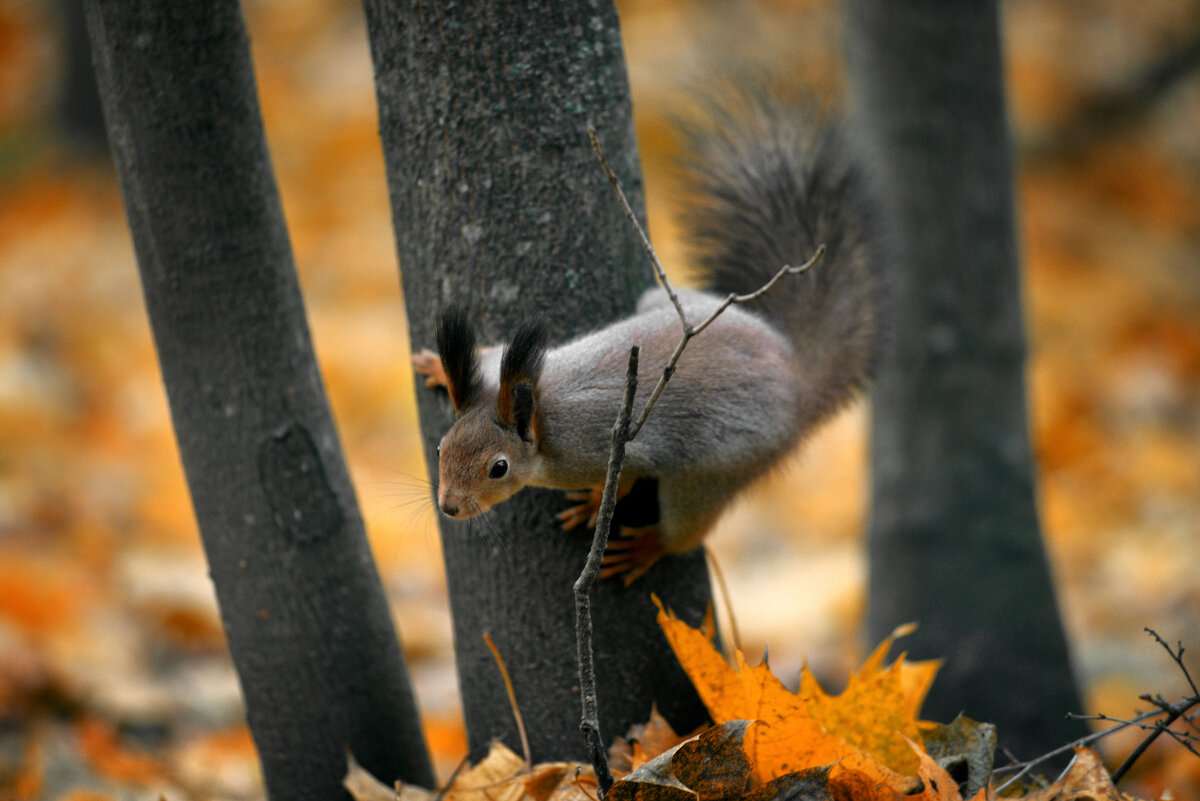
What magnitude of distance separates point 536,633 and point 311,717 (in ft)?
1.45

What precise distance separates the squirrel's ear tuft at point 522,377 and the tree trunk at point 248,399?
1.29 feet

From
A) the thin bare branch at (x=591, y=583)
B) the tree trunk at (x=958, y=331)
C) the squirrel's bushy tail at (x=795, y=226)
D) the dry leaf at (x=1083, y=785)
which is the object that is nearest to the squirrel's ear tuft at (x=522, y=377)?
the thin bare branch at (x=591, y=583)

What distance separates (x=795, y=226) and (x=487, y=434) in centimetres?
79

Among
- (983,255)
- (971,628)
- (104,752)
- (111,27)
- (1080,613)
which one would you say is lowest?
(1080,613)

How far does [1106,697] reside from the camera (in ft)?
9.67

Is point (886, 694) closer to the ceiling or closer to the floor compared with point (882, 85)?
closer to the floor

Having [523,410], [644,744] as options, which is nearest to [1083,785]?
[644,744]

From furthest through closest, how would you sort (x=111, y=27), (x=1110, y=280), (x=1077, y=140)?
(x=1077, y=140)
(x=1110, y=280)
(x=111, y=27)

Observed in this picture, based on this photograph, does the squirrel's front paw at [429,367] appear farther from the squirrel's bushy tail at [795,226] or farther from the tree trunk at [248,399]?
the squirrel's bushy tail at [795,226]

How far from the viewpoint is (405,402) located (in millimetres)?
4852

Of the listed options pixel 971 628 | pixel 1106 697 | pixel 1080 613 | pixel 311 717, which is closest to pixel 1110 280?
pixel 1080 613

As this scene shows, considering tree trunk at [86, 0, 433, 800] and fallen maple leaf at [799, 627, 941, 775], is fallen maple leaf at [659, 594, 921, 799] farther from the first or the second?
tree trunk at [86, 0, 433, 800]

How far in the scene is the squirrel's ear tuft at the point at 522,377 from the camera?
4.48 ft

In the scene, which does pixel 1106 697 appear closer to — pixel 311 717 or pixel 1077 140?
pixel 311 717
